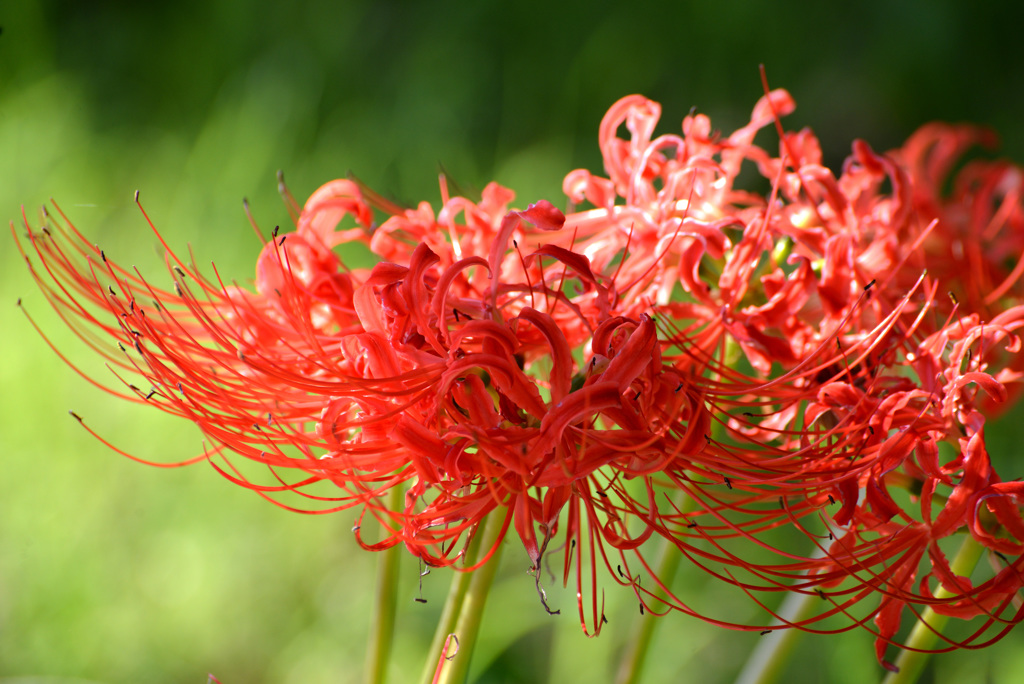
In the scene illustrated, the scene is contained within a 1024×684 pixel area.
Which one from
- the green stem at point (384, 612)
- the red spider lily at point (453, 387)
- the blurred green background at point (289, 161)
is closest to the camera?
the red spider lily at point (453, 387)

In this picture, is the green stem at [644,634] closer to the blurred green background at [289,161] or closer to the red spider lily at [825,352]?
the red spider lily at [825,352]

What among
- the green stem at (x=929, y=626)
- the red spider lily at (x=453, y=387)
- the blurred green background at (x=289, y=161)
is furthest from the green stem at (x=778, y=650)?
the blurred green background at (x=289, y=161)

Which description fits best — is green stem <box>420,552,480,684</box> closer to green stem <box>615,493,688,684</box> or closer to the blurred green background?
green stem <box>615,493,688,684</box>

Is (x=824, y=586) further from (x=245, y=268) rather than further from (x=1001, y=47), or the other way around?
(x=1001, y=47)

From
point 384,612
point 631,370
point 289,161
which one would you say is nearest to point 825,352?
point 631,370

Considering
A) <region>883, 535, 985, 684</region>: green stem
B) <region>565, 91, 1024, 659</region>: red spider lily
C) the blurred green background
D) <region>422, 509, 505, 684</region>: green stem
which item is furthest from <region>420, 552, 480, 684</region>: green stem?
the blurred green background

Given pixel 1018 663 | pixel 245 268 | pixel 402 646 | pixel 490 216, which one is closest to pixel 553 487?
pixel 490 216
